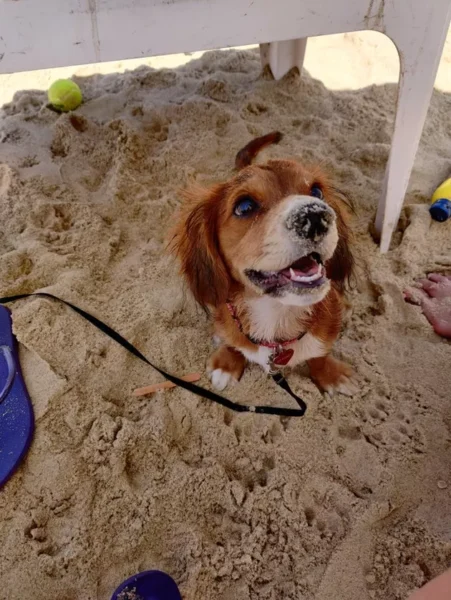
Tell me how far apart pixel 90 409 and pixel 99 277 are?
58 cm

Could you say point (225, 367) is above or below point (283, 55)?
below

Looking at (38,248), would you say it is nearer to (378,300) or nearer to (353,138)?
(378,300)

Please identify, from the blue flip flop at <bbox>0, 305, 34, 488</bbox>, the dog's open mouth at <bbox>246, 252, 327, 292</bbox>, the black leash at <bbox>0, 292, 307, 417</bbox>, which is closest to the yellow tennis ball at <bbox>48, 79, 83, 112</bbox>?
the black leash at <bbox>0, 292, 307, 417</bbox>

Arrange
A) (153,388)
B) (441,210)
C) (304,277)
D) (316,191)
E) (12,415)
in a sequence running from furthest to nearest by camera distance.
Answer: (441,210), (153,388), (12,415), (316,191), (304,277)

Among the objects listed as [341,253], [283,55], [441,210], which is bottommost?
[441,210]

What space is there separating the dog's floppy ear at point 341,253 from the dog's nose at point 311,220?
35 cm

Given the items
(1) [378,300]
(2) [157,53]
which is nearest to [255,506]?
(1) [378,300]

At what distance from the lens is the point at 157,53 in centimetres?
150

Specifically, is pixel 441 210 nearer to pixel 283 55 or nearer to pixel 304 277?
pixel 304 277

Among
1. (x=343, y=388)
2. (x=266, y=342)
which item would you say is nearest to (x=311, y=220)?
(x=266, y=342)

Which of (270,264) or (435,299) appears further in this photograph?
(435,299)

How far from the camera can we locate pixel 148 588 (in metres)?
1.19

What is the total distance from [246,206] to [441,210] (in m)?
1.07

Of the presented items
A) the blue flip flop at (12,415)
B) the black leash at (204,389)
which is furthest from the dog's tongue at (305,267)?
the blue flip flop at (12,415)
